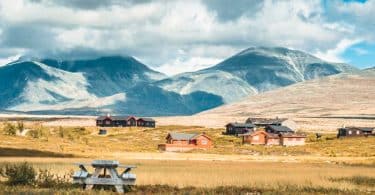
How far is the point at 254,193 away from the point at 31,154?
164ft

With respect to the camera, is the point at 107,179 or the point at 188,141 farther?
the point at 188,141

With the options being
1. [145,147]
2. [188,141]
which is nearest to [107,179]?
[145,147]

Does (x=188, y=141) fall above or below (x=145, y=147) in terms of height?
above

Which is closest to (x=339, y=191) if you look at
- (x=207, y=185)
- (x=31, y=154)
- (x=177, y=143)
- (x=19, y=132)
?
(x=207, y=185)

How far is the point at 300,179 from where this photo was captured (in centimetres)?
4197

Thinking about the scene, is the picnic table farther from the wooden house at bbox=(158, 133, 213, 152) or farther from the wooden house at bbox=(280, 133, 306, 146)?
the wooden house at bbox=(280, 133, 306, 146)

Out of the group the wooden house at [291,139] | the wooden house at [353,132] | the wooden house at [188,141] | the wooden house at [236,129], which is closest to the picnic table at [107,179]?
the wooden house at [188,141]

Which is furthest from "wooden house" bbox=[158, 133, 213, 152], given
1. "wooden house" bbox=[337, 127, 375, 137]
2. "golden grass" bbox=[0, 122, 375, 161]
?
"wooden house" bbox=[337, 127, 375, 137]

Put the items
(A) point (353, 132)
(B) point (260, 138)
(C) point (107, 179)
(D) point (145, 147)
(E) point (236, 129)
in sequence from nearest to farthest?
1. (C) point (107, 179)
2. (D) point (145, 147)
3. (B) point (260, 138)
4. (A) point (353, 132)
5. (E) point (236, 129)

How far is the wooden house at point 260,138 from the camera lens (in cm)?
15312

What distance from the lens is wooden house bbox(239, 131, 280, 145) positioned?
153125 millimetres

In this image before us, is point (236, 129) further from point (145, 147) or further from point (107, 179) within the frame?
point (107, 179)

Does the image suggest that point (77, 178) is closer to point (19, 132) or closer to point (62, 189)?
point (62, 189)

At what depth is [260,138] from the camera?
6132 inches
